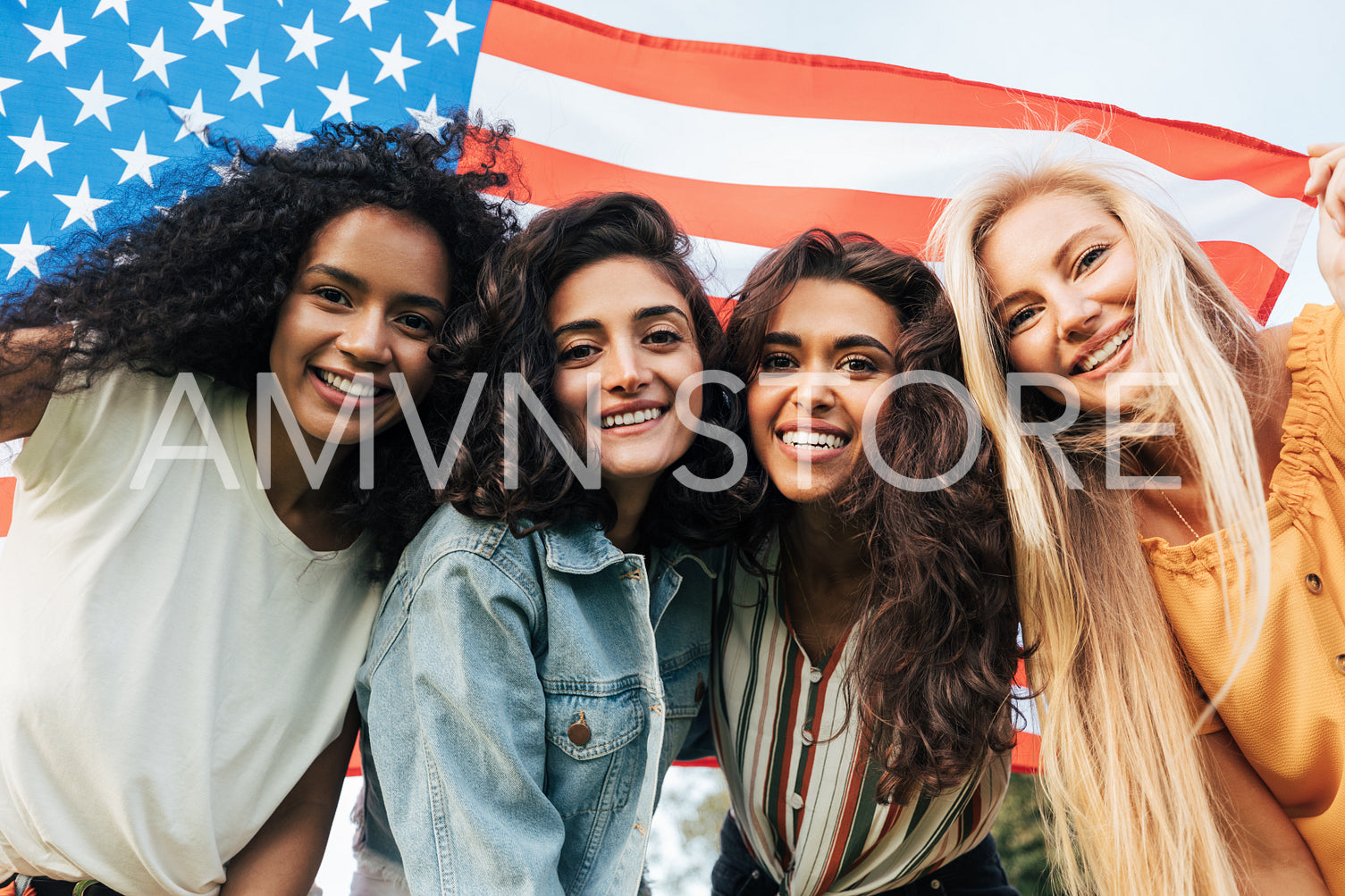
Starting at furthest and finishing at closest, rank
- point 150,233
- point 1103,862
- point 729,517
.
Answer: point 729,517 → point 150,233 → point 1103,862

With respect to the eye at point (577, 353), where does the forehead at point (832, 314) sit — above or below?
above

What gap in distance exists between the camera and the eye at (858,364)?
2.63 m

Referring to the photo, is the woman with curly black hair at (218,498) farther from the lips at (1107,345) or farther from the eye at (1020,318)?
the lips at (1107,345)

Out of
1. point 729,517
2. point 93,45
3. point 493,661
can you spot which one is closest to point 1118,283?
point 729,517

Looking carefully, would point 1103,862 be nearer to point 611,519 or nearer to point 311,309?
point 611,519

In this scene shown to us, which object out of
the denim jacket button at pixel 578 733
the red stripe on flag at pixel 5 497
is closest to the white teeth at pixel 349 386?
the denim jacket button at pixel 578 733

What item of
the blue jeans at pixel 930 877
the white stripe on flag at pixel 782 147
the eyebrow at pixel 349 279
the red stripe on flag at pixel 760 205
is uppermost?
the white stripe on flag at pixel 782 147

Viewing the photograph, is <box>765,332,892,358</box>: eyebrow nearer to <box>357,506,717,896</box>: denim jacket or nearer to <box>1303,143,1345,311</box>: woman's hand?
<box>357,506,717,896</box>: denim jacket

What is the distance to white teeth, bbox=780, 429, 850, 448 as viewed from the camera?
8.39 feet

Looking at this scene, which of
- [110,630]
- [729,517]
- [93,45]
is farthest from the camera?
[93,45]

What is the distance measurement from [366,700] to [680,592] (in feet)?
3.18

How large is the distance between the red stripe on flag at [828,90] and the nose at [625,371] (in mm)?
1861

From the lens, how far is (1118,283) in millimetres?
2443

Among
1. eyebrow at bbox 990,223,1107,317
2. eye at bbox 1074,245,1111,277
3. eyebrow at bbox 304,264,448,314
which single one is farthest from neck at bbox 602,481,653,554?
eye at bbox 1074,245,1111,277
